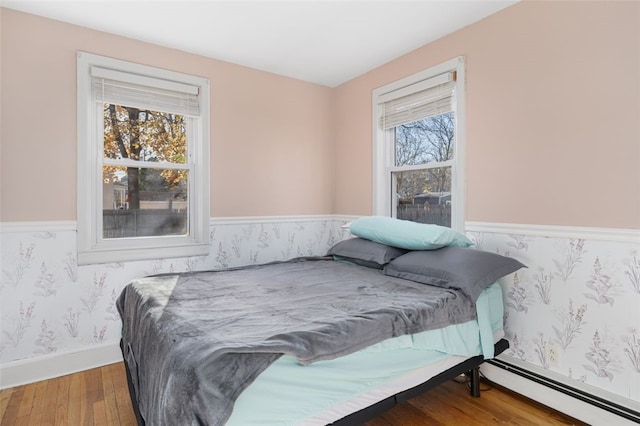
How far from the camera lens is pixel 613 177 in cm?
180

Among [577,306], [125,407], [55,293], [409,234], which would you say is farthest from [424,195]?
[55,293]

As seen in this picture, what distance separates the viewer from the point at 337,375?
1.33 m

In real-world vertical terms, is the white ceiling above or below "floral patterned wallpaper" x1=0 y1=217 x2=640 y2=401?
above

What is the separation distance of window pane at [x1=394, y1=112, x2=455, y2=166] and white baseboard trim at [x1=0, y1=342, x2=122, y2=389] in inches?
110

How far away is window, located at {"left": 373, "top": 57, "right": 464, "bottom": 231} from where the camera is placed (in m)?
2.60

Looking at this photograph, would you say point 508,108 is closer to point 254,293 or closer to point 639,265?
point 639,265

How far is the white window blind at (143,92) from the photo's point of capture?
8.48 ft

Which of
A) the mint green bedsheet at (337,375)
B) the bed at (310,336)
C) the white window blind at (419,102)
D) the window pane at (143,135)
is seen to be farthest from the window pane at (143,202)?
the mint green bedsheet at (337,375)

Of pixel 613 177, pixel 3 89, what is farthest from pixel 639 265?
pixel 3 89

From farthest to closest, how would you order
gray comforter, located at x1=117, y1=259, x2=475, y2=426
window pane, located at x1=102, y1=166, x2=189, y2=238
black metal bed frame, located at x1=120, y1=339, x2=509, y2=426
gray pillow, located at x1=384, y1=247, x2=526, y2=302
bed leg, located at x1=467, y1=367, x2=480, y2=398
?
window pane, located at x1=102, y1=166, x2=189, y2=238, bed leg, located at x1=467, y1=367, x2=480, y2=398, gray pillow, located at x1=384, y1=247, x2=526, y2=302, black metal bed frame, located at x1=120, y1=339, x2=509, y2=426, gray comforter, located at x1=117, y1=259, x2=475, y2=426

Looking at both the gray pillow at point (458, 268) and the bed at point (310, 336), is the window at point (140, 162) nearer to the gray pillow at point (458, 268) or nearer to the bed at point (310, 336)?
the bed at point (310, 336)

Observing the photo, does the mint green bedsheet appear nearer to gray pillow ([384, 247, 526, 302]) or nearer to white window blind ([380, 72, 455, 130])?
gray pillow ([384, 247, 526, 302])

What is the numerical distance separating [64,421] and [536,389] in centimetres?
265

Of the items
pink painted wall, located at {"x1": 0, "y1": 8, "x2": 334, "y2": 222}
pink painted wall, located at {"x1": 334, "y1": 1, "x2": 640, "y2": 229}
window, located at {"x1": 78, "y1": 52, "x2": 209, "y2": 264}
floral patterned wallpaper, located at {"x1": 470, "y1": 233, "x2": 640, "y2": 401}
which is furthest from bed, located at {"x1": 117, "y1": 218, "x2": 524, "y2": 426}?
pink painted wall, located at {"x1": 0, "y1": 8, "x2": 334, "y2": 222}
